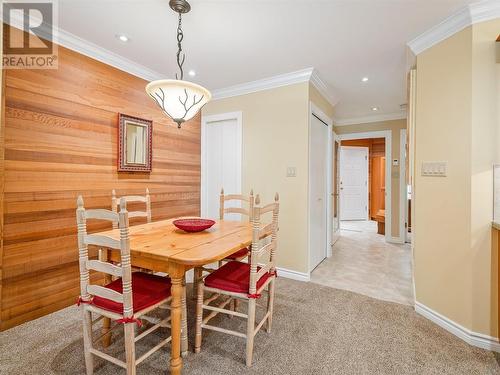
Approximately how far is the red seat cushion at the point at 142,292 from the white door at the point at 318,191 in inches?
78.0

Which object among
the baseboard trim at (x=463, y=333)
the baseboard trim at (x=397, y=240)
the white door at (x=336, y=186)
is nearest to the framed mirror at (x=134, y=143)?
the white door at (x=336, y=186)

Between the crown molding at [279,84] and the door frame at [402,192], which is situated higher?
the crown molding at [279,84]

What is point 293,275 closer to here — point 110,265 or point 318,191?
point 318,191

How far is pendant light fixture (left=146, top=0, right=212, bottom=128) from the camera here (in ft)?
5.40

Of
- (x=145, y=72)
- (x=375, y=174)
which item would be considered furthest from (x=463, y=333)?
(x=375, y=174)

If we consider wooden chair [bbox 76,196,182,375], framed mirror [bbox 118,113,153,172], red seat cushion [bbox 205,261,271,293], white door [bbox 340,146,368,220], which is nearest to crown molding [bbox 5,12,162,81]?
framed mirror [bbox 118,113,153,172]

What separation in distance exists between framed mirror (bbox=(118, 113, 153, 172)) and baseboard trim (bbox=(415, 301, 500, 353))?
3187 millimetres

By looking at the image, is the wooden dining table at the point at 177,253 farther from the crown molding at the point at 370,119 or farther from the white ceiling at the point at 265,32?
the crown molding at the point at 370,119

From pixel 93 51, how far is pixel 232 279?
251 centimetres

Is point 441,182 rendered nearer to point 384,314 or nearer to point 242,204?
point 384,314

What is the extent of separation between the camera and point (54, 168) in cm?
214

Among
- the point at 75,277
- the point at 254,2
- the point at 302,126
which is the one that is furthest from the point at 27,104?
the point at 302,126

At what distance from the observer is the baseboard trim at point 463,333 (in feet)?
5.73

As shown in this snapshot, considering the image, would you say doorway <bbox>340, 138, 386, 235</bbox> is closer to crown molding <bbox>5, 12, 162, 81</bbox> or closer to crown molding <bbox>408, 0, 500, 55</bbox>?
crown molding <bbox>408, 0, 500, 55</bbox>
